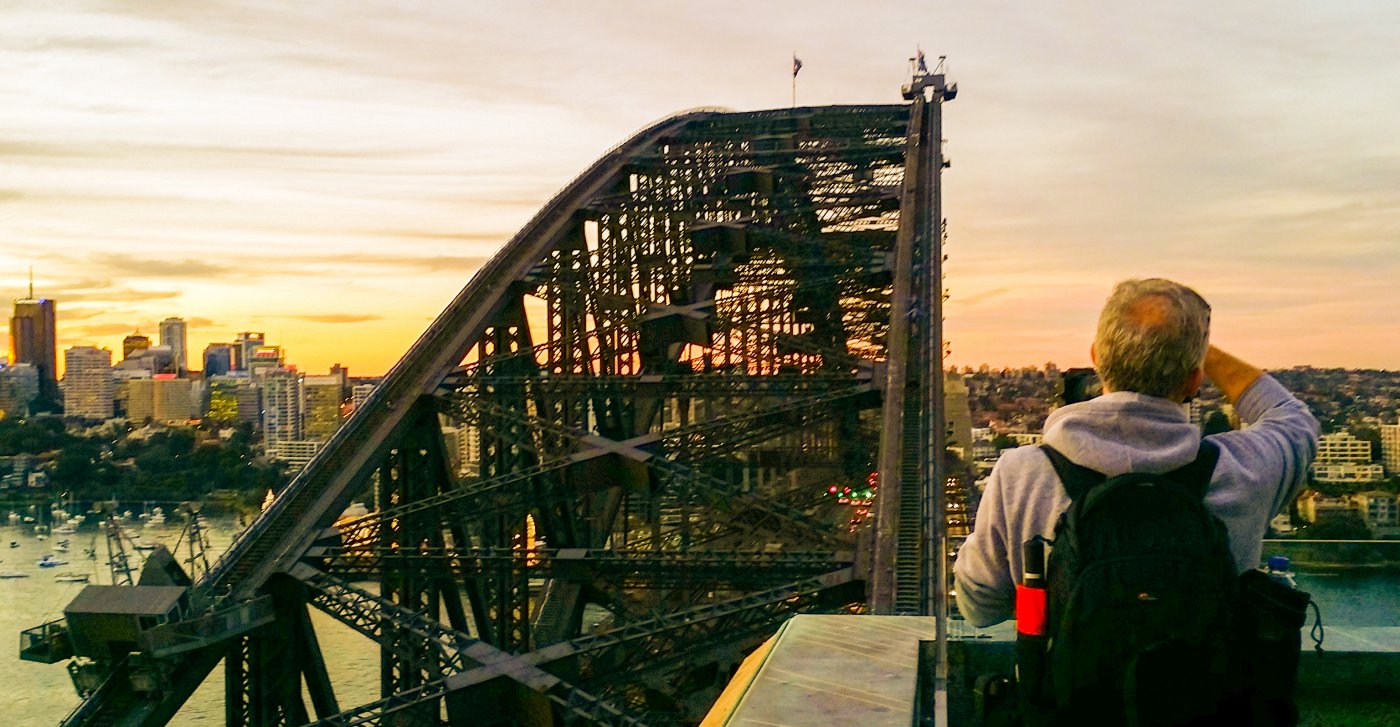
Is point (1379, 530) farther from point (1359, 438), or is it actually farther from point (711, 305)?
point (711, 305)

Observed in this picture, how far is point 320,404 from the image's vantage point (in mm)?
64188

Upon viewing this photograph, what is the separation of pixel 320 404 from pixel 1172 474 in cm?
6416

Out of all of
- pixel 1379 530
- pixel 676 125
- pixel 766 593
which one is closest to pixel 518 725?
pixel 766 593

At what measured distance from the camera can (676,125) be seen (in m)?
25.9

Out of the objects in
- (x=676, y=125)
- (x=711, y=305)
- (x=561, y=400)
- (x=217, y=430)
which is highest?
(x=676, y=125)

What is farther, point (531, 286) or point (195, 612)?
point (531, 286)

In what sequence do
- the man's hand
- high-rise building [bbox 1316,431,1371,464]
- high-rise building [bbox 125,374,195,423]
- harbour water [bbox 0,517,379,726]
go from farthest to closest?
high-rise building [bbox 125,374,195,423] < harbour water [bbox 0,517,379,726] < high-rise building [bbox 1316,431,1371,464] < the man's hand

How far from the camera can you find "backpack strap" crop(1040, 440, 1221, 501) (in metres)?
2.94

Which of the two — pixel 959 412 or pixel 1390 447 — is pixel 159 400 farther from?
pixel 1390 447

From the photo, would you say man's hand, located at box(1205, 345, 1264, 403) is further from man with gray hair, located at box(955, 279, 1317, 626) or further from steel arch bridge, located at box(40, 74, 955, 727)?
steel arch bridge, located at box(40, 74, 955, 727)

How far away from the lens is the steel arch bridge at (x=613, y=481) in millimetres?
9961

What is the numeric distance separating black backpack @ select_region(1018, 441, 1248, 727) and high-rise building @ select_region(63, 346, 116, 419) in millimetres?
89361

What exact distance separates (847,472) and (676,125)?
9.10 meters

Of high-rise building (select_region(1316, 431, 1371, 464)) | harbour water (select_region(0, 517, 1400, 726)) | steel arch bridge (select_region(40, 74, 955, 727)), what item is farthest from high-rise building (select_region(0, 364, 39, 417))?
high-rise building (select_region(1316, 431, 1371, 464))
